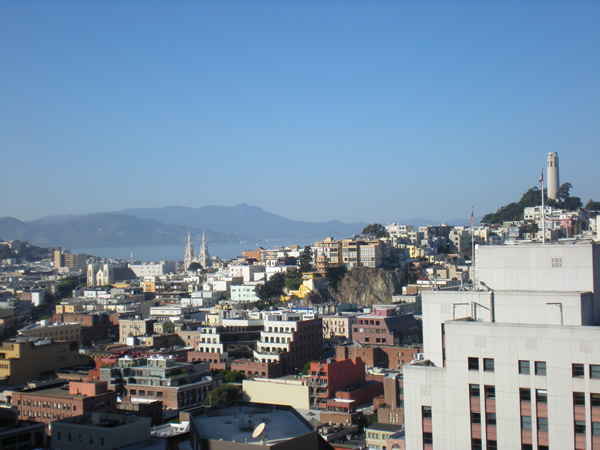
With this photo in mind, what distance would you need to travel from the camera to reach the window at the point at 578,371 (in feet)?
31.3

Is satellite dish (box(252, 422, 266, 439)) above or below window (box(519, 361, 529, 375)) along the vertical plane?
below

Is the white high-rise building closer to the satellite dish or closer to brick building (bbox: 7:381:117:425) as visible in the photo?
the satellite dish

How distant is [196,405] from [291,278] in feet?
110

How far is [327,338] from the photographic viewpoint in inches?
1825

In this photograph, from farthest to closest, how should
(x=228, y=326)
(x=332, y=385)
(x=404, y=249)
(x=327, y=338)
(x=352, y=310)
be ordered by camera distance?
(x=404, y=249), (x=352, y=310), (x=327, y=338), (x=228, y=326), (x=332, y=385)

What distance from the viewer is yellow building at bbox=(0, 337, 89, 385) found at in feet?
116

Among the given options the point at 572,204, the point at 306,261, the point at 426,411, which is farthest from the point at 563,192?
the point at 426,411

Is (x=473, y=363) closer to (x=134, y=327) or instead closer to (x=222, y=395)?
(x=222, y=395)

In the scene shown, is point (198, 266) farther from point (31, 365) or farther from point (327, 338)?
point (31, 365)

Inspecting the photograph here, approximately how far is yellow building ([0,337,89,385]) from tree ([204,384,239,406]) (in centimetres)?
1100

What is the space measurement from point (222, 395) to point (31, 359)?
12171 millimetres

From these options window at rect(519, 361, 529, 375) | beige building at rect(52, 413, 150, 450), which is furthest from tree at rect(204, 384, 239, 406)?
window at rect(519, 361, 529, 375)

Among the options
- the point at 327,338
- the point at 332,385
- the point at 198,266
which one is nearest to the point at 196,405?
the point at 332,385

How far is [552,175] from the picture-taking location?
87500 millimetres
